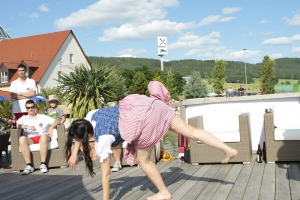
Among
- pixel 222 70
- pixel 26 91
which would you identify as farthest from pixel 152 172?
pixel 222 70

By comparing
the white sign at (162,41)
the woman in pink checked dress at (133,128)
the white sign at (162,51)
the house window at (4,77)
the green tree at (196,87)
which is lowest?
the green tree at (196,87)

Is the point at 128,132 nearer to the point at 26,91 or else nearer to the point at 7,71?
the point at 26,91

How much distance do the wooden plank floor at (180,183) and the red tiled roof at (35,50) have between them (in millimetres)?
34451

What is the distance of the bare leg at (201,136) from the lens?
3.04 m

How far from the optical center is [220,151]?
5289mm

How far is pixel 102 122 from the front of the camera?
3211 millimetres

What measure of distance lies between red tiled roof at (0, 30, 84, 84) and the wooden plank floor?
1356 inches

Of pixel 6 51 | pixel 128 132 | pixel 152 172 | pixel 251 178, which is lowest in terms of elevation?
pixel 251 178

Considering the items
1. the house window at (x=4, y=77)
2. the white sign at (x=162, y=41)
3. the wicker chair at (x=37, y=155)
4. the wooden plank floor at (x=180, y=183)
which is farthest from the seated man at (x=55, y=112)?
the white sign at (x=162, y=41)

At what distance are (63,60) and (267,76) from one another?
95.5 ft

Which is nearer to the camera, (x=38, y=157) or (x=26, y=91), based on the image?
(x=38, y=157)

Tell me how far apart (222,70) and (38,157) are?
51566mm

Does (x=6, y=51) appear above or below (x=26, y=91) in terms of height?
above

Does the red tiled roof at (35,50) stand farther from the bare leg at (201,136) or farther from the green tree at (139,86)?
the bare leg at (201,136)
